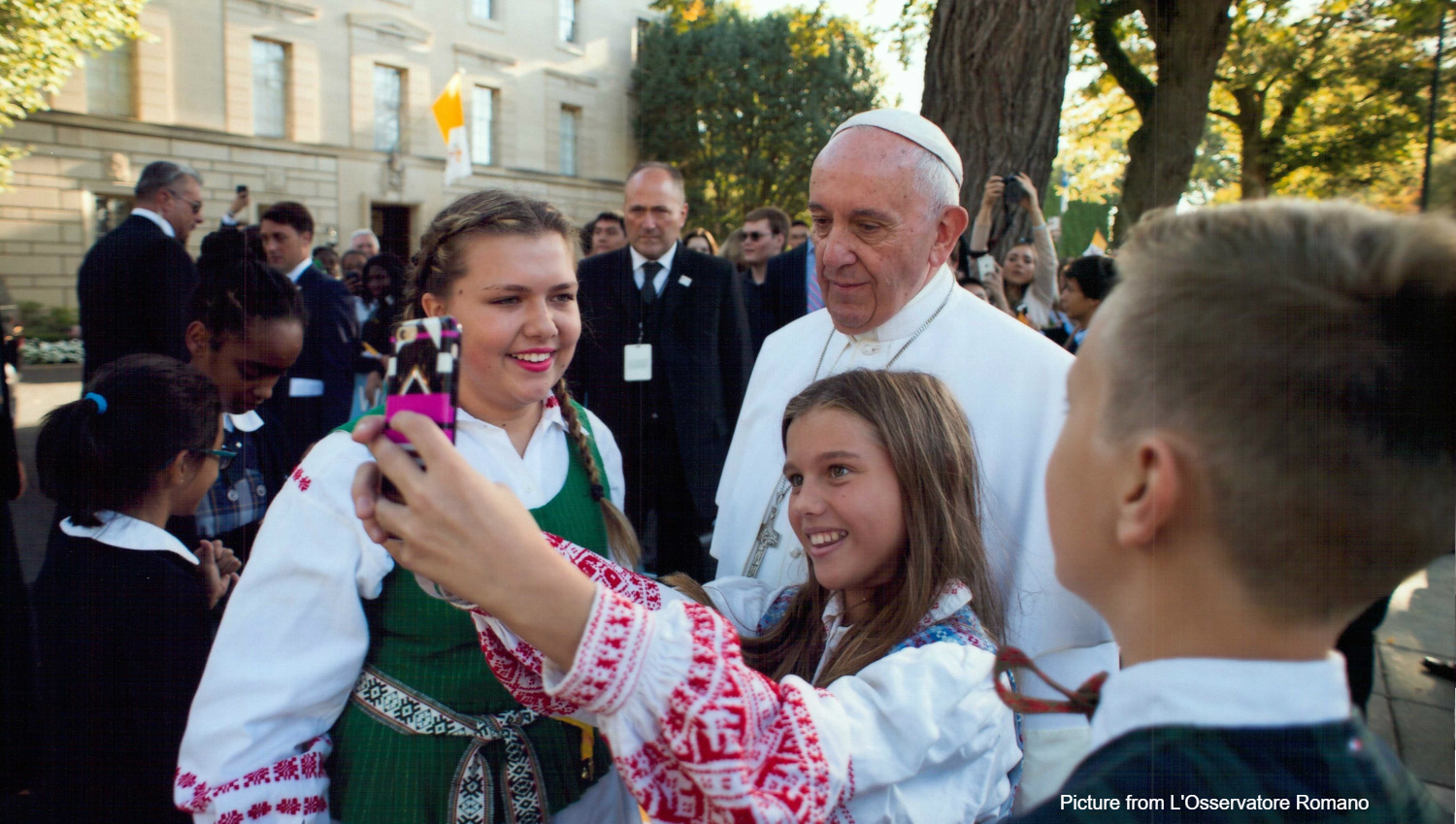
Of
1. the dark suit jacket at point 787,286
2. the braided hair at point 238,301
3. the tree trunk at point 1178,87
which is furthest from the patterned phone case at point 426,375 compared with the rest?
the tree trunk at point 1178,87

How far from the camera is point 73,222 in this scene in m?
18.2

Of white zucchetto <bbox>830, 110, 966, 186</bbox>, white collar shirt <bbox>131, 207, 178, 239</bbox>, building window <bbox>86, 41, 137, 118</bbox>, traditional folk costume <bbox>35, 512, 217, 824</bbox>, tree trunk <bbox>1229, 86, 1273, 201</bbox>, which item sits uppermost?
building window <bbox>86, 41, 137, 118</bbox>

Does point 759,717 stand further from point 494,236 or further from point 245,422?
point 245,422

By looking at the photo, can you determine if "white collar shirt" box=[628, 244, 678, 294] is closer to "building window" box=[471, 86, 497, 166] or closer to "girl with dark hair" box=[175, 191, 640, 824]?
"girl with dark hair" box=[175, 191, 640, 824]

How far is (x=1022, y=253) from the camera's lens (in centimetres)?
555

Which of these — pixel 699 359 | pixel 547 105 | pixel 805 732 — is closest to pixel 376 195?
pixel 547 105

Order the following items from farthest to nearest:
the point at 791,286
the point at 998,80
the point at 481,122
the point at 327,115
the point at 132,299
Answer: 1. the point at 481,122
2. the point at 327,115
3. the point at 791,286
4. the point at 998,80
5. the point at 132,299

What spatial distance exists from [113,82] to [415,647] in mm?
21659

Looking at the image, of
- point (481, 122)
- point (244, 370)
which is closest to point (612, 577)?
point (244, 370)

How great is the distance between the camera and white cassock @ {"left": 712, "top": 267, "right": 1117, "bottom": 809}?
6.04 ft

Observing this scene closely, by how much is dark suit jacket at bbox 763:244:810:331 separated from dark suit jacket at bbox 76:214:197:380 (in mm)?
3451

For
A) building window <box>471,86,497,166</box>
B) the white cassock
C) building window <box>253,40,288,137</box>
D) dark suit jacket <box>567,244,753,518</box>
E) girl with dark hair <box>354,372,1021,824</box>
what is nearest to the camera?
girl with dark hair <box>354,372,1021,824</box>

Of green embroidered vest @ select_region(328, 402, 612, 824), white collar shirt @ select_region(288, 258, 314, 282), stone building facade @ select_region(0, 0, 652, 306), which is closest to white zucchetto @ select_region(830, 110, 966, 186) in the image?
green embroidered vest @ select_region(328, 402, 612, 824)

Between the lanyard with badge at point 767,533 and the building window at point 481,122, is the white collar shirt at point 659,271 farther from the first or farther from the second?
the building window at point 481,122
